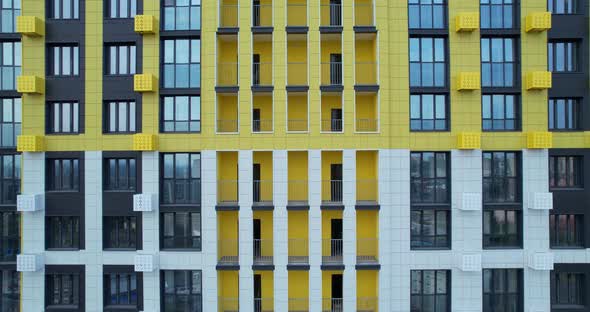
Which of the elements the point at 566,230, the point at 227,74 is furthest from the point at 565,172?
the point at 227,74

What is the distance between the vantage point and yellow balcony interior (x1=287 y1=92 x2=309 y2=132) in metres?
22.3

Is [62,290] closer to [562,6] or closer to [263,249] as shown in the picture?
[263,249]

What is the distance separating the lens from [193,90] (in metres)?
21.2

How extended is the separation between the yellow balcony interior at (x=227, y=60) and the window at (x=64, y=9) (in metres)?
8.32

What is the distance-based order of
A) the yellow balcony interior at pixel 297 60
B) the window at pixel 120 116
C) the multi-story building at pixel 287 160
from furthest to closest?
1. the yellow balcony interior at pixel 297 60
2. the window at pixel 120 116
3. the multi-story building at pixel 287 160

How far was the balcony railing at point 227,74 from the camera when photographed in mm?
21891

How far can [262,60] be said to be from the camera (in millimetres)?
22594

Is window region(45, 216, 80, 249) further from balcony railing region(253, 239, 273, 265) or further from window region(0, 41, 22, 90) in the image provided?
balcony railing region(253, 239, 273, 265)

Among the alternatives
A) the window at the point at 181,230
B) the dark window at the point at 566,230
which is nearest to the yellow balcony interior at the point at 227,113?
the window at the point at 181,230

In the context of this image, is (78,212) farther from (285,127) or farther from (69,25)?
(285,127)

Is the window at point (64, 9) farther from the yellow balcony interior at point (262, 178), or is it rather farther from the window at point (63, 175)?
the yellow balcony interior at point (262, 178)

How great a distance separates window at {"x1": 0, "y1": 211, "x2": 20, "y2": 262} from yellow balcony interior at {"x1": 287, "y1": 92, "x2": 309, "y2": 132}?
1653 cm

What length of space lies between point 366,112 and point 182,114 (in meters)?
10.6

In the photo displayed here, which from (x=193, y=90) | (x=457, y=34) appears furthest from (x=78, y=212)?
(x=457, y=34)
